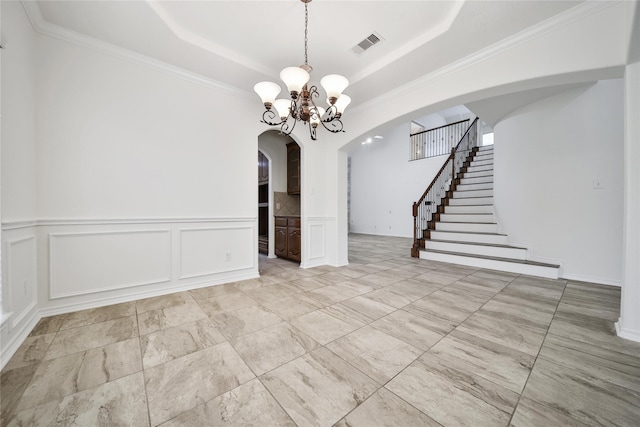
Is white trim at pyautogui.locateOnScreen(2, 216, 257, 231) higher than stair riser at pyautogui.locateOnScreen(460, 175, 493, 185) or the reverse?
the reverse

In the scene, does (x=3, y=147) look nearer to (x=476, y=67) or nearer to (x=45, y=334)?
(x=45, y=334)

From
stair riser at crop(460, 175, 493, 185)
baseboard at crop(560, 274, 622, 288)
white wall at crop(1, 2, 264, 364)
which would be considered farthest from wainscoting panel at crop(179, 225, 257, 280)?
stair riser at crop(460, 175, 493, 185)

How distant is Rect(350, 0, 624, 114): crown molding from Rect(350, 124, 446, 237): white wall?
5.89m

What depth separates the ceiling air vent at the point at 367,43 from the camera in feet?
8.05

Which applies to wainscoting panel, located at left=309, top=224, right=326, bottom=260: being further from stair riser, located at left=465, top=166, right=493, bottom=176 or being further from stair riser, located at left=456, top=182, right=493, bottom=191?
stair riser, located at left=465, top=166, right=493, bottom=176

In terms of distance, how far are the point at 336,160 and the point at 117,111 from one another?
3.13 meters

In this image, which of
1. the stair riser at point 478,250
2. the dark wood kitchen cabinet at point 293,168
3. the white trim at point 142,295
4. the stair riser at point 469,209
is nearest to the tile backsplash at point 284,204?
the dark wood kitchen cabinet at point 293,168

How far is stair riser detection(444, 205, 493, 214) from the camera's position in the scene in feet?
17.5

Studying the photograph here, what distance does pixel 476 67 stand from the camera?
263 centimetres

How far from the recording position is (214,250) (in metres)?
3.24

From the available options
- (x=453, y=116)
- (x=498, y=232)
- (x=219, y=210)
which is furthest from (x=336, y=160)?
(x=453, y=116)

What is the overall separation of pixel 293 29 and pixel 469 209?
5419 mm

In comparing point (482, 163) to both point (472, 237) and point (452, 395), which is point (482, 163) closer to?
point (472, 237)

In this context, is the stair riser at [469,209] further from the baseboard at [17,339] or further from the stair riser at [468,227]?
the baseboard at [17,339]
